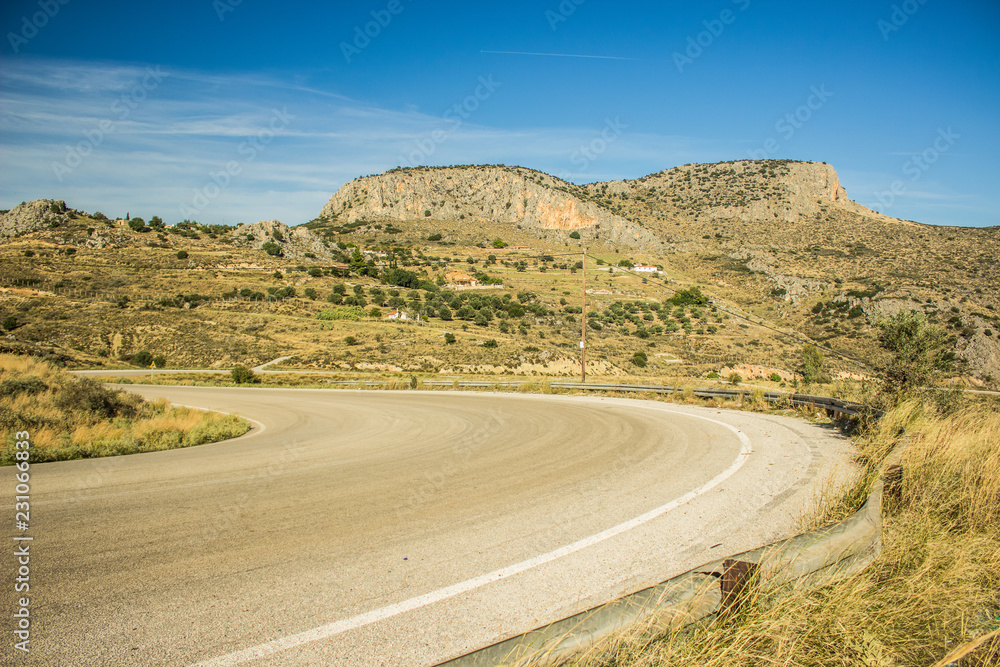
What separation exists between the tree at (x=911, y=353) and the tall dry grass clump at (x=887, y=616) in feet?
27.1

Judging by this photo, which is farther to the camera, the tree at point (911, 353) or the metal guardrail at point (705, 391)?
the metal guardrail at point (705, 391)

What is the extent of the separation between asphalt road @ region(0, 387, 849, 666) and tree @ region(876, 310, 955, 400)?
11.3 feet

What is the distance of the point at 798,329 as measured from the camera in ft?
182

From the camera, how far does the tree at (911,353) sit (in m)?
11.0

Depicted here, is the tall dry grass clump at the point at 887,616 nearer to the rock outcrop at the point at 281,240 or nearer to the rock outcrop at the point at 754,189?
the rock outcrop at the point at 281,240

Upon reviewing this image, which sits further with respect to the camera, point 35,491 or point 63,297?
point 63,297

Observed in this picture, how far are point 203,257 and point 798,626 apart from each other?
74623 millimetres

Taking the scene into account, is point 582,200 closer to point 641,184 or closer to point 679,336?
point 641,184

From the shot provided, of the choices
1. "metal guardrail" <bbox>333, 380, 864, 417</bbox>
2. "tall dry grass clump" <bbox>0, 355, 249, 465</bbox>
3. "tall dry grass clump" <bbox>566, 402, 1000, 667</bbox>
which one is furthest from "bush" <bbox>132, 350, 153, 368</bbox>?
"tall dry grass clump" <bbox>566, 402, 1000, 667</bbox>

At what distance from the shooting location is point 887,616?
8.96ft

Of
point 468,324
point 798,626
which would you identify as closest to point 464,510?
point 798,626

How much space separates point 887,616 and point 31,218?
97294mm

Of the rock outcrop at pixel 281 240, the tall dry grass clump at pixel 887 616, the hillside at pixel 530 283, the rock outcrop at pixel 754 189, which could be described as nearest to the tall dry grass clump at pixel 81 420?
the tall dry grass clump at pixel 887 616

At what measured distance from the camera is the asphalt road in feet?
9.93
